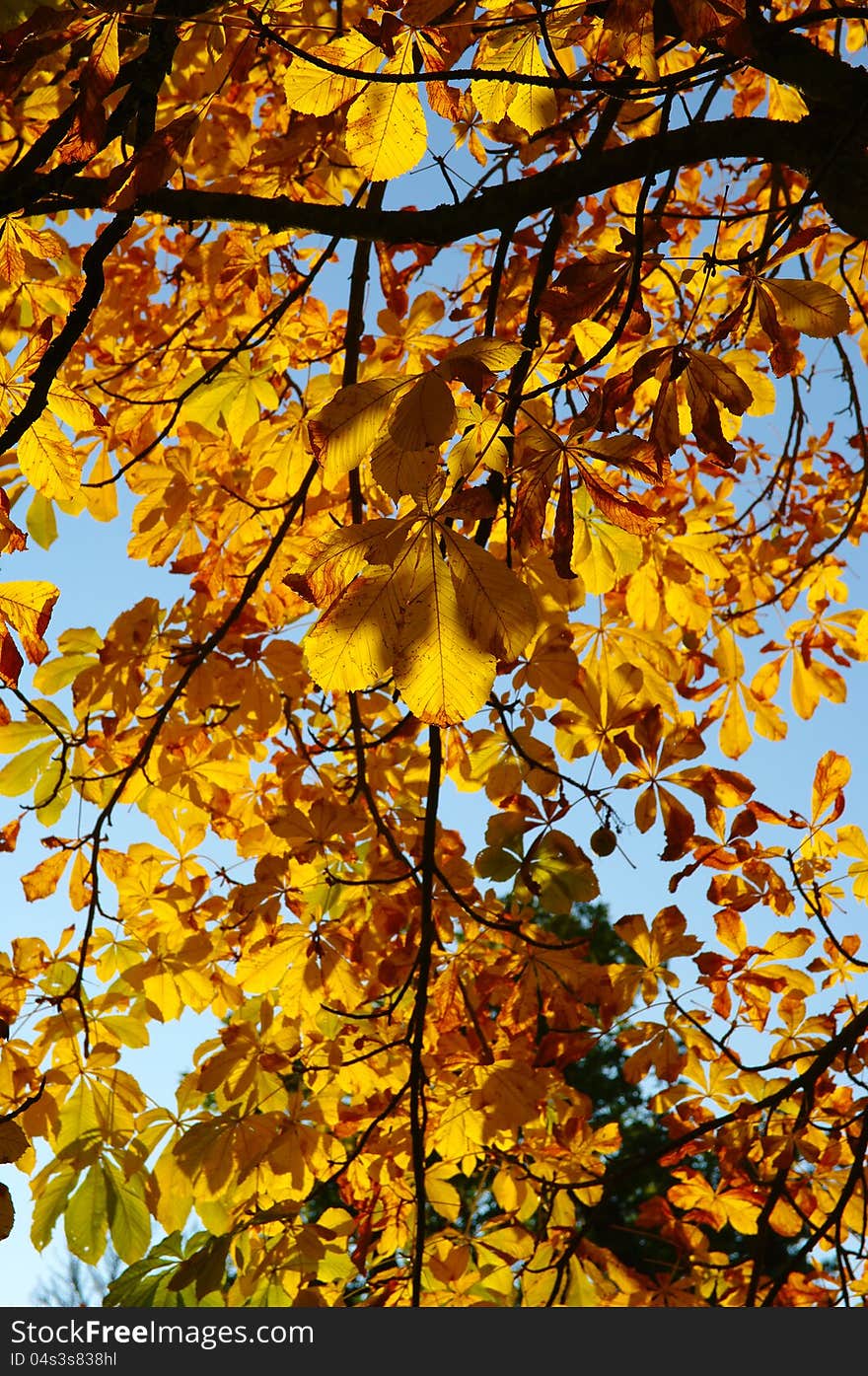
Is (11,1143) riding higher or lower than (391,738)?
lower

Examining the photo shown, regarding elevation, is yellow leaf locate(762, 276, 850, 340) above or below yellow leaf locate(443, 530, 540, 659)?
above

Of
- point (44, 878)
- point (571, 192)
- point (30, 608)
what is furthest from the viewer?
point (44, 878)

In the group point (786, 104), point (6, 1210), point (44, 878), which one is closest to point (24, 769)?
point (44, 878)

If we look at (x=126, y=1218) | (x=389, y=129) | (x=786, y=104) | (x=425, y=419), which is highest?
(x=786, y=104)

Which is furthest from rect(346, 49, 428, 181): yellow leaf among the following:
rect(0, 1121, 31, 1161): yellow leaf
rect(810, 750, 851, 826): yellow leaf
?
rect(810, 750, 851, 826): yellow leaf

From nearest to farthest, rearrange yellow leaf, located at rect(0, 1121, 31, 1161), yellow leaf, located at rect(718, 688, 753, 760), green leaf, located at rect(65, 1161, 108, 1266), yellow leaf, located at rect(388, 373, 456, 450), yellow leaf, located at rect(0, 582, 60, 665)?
1. yellow leaf, located at rect(388, 373, 456, 450)
2. yellow leaf, located at rect(0, 1121, 31, 1161)
3. yellow leaf, located at rect(0, 582, 60, 665)
4. green leaf, located at rect(65, 1161, 108, 1266)
5. yellow leaf, located at rect(718, 688, 753, 760)

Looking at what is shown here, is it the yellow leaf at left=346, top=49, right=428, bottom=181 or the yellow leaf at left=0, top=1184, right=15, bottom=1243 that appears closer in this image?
the yellow leaf at left=0, top=1184, right=15, bottom=1243

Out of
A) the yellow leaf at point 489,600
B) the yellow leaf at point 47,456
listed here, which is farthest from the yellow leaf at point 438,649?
the yellow leaf at point 47,456

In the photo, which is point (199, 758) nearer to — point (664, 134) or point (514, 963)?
point (514, 963)

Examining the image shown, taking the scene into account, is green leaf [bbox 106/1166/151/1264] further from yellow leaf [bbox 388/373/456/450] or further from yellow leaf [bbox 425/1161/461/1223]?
yellow leaf [bbox 388/373/456/450]

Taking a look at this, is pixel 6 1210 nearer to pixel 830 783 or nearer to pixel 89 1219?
pixel 89 1219

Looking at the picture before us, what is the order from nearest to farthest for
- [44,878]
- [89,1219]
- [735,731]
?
1. [89,1219]
2. [44,878]
3. [735,731]

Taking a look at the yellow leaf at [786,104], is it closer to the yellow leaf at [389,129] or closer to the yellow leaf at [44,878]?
the yellow leaf at [389,129]

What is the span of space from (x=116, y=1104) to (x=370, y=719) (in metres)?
1.04
